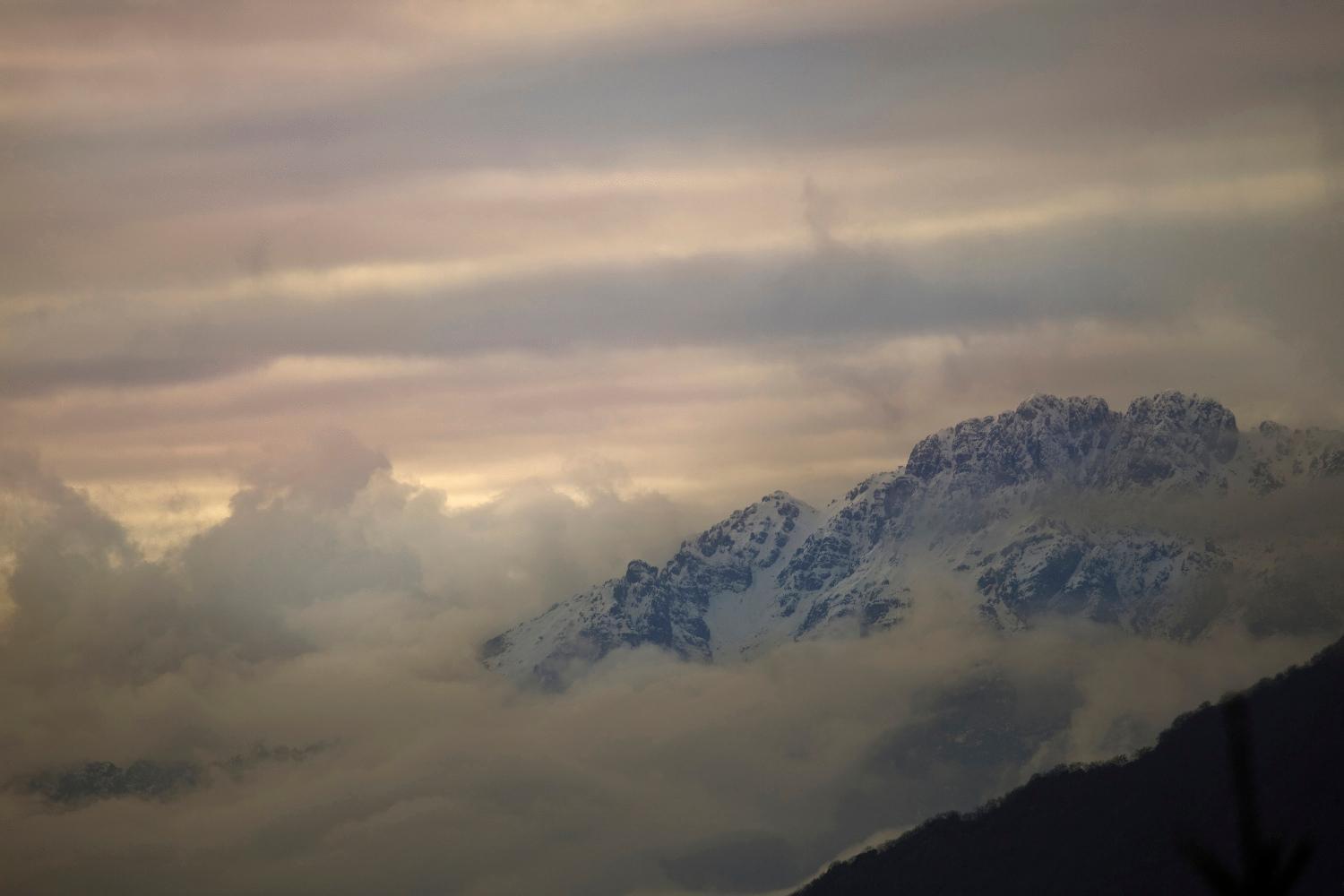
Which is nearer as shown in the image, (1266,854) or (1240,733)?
(1240,733)

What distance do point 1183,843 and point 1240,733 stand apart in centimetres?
302

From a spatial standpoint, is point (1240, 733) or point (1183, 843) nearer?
point (1240, 733)

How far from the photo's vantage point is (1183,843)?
107ft

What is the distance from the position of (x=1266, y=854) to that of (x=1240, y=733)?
3106 mm

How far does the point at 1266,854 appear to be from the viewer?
Answer: 107 ft

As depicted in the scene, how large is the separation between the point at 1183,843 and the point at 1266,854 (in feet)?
3.97

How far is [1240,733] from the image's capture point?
30.3 m
